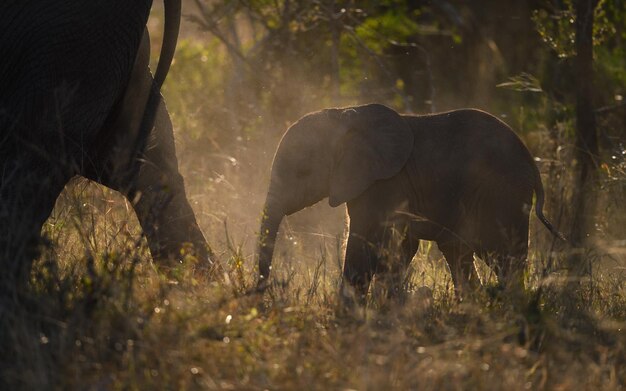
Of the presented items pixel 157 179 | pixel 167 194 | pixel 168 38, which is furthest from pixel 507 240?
pixel 168 38

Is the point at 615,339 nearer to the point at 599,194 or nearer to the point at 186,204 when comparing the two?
the point at 186,204

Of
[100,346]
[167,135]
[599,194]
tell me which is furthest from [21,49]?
[599,194]

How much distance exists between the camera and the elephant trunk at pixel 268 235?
18.7 feet

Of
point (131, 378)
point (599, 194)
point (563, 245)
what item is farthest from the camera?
point (599, 194)

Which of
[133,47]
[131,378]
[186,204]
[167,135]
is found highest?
[133,47]

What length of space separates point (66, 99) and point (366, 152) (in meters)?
2.12

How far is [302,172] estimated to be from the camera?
6.37 m

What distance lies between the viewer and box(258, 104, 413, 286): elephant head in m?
6.26

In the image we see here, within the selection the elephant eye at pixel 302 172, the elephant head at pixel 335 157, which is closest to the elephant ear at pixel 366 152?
the elephant head at pixel 335 157

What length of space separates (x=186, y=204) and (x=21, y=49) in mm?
1612

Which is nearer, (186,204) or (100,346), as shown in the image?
(100,346)

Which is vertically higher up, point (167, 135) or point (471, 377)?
point (167, 135)

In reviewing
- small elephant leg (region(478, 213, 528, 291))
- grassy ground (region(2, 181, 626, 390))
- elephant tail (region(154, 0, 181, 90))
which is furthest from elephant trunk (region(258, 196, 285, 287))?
small elephant leg (region(478, 213, 528, 291))

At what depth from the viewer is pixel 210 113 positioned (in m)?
10.9
